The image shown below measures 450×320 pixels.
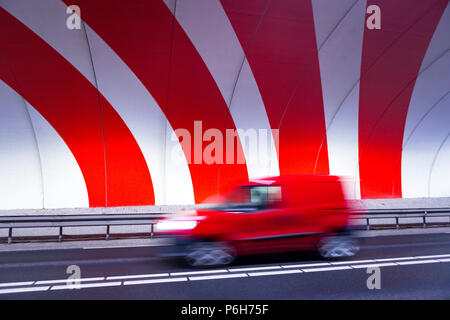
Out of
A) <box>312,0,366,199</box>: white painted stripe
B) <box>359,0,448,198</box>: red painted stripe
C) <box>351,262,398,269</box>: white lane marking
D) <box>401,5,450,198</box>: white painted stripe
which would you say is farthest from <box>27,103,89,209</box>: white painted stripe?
<box>401,5,450,198</box>: white painted stripe

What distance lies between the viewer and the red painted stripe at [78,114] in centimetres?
1065

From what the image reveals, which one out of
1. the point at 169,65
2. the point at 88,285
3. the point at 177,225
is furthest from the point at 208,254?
the point at 169,65

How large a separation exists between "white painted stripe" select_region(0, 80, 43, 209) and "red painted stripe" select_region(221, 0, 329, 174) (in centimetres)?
807

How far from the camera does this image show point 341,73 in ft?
45.8

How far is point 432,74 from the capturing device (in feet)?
50.6

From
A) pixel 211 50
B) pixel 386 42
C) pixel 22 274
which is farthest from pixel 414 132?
pixel 22 274

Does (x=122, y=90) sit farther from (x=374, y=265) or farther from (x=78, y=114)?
(x=374, y=265)

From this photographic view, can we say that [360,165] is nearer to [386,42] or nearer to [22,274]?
[386,42]

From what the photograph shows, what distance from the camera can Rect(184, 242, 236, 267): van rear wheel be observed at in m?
6.31

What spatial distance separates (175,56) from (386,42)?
8.37 metres

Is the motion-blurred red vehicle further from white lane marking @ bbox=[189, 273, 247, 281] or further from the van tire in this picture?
white lane marking @ bbox=[189, 273, 247, 281]

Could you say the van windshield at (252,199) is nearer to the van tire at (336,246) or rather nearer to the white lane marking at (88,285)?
the van tire at (336,246)

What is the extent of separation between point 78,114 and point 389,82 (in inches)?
527
